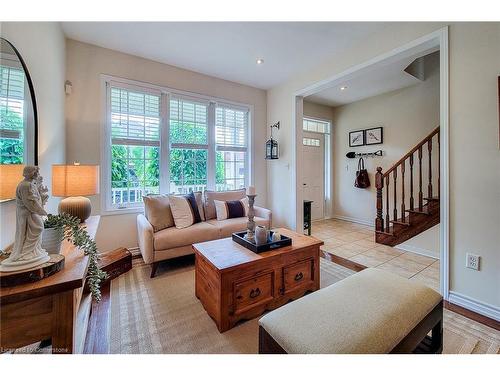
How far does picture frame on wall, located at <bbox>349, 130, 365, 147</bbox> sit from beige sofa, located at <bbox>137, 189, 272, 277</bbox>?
2988mm

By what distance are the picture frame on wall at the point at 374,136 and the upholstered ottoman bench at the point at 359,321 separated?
3842 mm

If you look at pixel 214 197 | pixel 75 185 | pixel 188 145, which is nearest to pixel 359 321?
pixel 75 185

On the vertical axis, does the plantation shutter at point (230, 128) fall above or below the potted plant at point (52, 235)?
above

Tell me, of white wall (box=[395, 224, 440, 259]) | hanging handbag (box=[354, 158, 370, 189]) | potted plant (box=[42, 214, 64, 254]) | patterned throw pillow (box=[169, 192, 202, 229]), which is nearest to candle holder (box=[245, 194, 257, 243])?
patterned throw pillow (box=[169, 192, 202, 229])

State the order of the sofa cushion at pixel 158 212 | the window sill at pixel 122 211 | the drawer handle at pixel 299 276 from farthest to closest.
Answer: the window sill at pixel 122 211 → the sofa cushion at pixel 158 212 → the drawer handle at pixel 299 276

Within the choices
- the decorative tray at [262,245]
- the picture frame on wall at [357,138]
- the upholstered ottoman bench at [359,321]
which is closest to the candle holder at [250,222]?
the decorative tray at [262,245]

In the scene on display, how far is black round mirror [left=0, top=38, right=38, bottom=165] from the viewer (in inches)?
46.4

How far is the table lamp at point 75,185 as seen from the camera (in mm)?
1866

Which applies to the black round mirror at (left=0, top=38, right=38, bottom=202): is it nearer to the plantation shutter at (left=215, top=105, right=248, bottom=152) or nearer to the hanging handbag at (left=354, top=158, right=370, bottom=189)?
the plantation shutter at (left=215, top=105, right=248, bottom=152)

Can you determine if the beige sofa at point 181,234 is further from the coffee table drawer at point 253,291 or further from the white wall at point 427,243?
the white wall at point 427,243

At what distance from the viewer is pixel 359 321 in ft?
3.50
